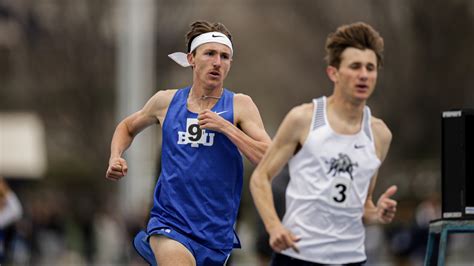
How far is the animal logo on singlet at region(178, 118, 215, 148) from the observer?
33.8ft

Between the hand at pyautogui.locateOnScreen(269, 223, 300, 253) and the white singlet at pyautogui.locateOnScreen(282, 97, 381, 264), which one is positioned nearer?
the hand at pyautogui.locateOnScreen(269, 223, 300, 253)

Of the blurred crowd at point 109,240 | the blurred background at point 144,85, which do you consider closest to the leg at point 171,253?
the blurred crowd at point 109,240

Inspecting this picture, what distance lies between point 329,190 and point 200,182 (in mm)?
919

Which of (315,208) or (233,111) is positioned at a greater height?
(233,111)

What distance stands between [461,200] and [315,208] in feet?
3.23

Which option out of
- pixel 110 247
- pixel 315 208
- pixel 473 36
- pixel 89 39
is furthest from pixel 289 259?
pixel 89 39

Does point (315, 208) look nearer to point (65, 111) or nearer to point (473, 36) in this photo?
point (473, 36)

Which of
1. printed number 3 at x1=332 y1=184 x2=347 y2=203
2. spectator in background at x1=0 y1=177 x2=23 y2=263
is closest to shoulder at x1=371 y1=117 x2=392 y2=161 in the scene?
printed number 3 at x1=332 y1=184 x2=347 y2=203

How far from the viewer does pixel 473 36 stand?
4159cm

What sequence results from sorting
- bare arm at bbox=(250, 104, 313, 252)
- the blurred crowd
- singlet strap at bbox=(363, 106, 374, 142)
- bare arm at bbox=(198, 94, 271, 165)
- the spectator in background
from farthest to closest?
the blurred crowd, the spectator in background, singlet strap at bbox=(363, 106, 374, 142), bare arm at bbox=(198, 94, 271, 165), bare arm at bbox=(250, 104, 313, 252)

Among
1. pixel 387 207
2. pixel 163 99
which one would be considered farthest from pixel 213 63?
pixel 387 207

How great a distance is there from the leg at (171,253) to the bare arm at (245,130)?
77 cm

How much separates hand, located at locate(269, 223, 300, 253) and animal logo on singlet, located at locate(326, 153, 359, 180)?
30.5 inches

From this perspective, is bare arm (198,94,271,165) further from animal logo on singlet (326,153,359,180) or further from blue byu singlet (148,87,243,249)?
animal logo on singlet (326,153,359,180)
